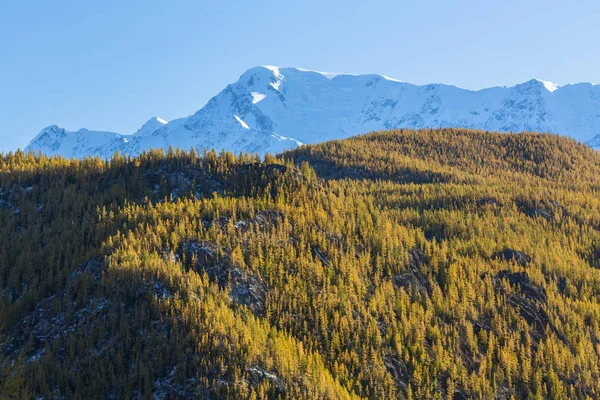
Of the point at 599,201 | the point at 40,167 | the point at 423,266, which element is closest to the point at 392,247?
the point at 423,266

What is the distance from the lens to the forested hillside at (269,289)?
42469mm

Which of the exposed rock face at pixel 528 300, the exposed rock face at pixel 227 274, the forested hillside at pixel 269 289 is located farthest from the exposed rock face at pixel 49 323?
the exposed rock face at pixel 528 300

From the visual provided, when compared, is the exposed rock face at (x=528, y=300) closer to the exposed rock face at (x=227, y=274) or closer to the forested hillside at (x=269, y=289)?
the forested hillside at (x=269, y=289)

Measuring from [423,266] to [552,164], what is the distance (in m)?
100

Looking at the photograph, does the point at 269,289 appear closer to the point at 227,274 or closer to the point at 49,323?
the point at 227,274

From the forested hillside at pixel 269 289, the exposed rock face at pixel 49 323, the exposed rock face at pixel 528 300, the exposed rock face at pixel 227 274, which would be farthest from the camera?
the exposed rock face at pixel 528 300

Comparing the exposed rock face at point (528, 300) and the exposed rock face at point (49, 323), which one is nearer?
the exposed rock face at point (49, 323)

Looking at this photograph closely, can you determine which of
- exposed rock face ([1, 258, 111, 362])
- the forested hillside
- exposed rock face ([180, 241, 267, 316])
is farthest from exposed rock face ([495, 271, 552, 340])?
exposed rock face ([1, 258, 111, 362])

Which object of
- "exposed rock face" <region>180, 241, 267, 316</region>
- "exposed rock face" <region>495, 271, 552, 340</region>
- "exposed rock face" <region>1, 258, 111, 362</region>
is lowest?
"exposed rock face" <region>495, 271, 552, 340</region>

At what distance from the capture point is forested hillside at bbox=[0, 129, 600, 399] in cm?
4247

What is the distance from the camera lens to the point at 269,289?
55062mm

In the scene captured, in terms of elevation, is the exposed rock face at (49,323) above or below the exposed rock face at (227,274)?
below

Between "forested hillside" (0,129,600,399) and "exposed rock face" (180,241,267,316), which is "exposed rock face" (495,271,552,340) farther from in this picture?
"exposed rock face" (180,241,267,316)

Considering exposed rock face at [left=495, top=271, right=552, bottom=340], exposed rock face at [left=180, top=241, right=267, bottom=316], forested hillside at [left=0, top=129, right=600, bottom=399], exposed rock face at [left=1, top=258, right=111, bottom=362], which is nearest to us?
forested hillside at [left=0, top=129, right=600, bottom=399]
